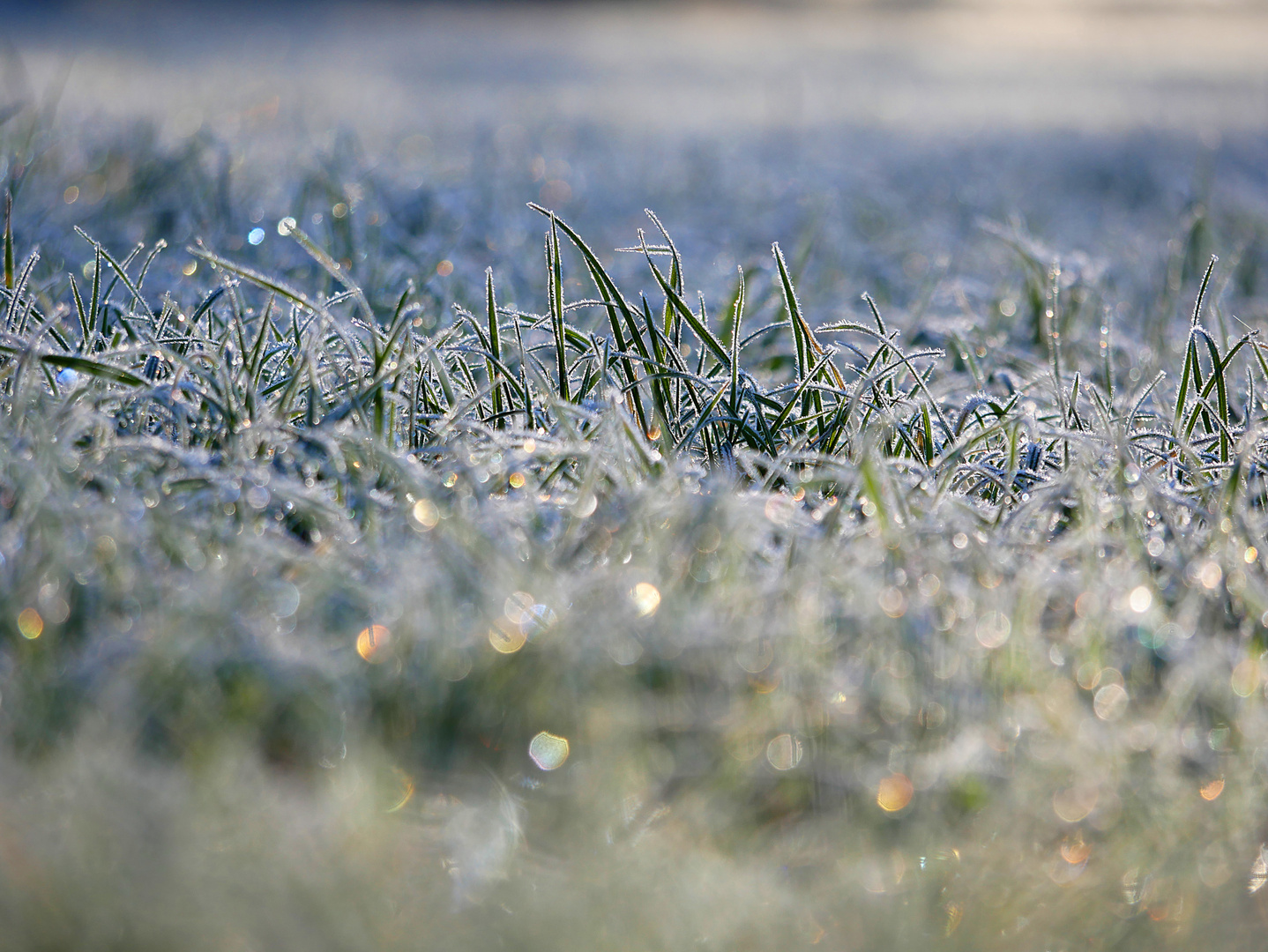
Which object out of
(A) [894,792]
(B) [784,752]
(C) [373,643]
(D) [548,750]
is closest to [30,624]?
(C) [373,643]

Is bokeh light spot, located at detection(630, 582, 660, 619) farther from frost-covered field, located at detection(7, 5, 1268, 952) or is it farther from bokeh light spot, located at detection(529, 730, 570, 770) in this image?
bokeh light spot, located at detection(529, 730, 570, 770)

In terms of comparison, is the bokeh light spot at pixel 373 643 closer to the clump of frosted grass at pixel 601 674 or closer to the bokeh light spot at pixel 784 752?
the clump of frosted grass at pixel 601 674

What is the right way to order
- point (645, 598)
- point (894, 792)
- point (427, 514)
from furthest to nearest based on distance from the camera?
point (427, 514)
point (645, 598)
point (894, 792)

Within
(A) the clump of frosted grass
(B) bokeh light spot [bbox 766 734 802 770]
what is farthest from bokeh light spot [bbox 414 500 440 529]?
(B) bokeh light spot [bbox 766 734 802 770]

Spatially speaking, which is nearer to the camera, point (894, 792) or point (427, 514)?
point (894, 792)

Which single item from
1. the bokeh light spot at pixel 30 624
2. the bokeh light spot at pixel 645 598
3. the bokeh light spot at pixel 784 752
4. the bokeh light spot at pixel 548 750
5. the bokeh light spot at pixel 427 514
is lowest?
the bokeh light spot at pixel 548 750

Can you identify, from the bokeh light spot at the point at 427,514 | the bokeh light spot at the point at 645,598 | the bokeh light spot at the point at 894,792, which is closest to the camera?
the bokeh light spot at the point at 894,792

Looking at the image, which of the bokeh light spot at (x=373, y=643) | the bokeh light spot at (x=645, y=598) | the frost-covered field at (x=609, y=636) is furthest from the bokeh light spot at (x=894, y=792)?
the bokeh light spot at (x=373, y=643)

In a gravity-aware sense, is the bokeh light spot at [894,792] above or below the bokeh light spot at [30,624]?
below

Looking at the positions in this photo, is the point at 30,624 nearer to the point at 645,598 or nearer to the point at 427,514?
the point at 427,514

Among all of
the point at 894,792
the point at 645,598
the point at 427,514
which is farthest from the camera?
the point at 427,514

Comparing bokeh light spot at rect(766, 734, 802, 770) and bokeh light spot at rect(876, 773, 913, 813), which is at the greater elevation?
bokeh light spot at rect(766, 734, 802, 770)
